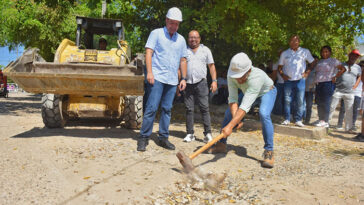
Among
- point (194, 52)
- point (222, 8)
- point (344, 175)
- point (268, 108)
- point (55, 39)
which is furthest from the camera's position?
point (55, 39)

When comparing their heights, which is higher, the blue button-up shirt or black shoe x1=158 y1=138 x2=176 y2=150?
the blue button-up shirt

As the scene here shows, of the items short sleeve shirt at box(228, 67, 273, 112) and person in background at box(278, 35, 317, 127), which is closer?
short sleeve shirt at box(228, 67, 273, 112)

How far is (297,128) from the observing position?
633 centimetres

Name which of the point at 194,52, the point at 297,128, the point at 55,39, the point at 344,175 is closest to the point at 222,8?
the point at 194,52

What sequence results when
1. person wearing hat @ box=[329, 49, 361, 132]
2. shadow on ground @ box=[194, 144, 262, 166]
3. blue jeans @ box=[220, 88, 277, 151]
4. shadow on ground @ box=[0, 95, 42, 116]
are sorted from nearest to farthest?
blue jeans @ box=[220, 88, 277, 151]
shadow on ground @ box=[194, 144, 262, 166]
person wearing hat @ box=[329, 49, 361, 132]
shadow on ground @ box=[0, 95, 42, 116]

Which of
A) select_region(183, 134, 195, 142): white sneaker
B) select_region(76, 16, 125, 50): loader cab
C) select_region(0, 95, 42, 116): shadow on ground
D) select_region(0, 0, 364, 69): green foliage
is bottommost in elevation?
select_region(0, 95, 42, 116): shadow on ground

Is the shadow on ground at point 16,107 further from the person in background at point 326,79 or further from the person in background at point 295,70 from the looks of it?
the person in background at point 326,79

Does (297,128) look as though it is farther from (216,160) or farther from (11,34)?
(11,34)

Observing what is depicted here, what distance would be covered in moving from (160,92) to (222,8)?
3.16 m

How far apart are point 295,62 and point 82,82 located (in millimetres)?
4452

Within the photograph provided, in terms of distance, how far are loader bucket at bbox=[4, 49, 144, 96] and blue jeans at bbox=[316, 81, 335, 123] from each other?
467cm

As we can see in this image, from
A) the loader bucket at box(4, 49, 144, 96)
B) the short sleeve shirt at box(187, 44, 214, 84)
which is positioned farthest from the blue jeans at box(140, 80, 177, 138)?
the short sleeve shirt at box(187, 44, 214, 84)

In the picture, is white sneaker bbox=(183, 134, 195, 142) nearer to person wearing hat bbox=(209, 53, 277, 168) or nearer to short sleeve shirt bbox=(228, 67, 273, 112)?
person wearing hat bbox=(209, 53, 277, 168)

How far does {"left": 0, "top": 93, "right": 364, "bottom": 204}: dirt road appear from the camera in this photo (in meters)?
2.90
